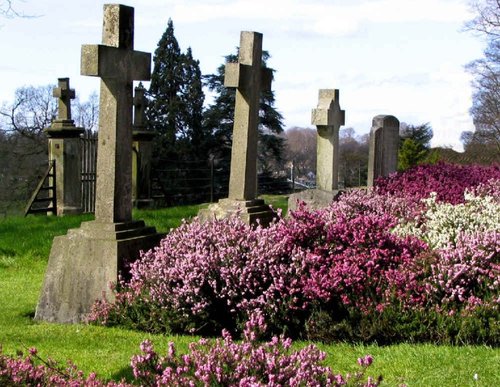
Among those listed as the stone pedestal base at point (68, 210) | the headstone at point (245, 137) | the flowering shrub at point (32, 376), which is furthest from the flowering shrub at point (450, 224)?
the stone pedestal base at point (68, 210)

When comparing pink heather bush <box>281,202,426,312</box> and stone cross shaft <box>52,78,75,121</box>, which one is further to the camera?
stone cross shaft <box>52,78,75,121</box>

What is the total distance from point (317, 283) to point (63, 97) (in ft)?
38.5

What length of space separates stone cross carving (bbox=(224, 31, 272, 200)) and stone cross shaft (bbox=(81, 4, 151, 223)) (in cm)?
213

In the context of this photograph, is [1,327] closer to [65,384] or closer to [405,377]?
[65,384]

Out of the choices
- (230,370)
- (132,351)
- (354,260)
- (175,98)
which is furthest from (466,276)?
(175,98)

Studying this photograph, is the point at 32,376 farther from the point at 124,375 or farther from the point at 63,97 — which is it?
the point at 63,97

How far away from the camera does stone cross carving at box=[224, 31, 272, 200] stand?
943 centimetres

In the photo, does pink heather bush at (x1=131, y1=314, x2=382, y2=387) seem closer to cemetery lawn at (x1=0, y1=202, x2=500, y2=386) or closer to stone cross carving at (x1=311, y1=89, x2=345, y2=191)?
cemetery lawn at (x1=0, y1=202, x2=500, y2=386)

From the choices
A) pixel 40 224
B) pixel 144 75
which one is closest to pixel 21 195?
pixel 40 224

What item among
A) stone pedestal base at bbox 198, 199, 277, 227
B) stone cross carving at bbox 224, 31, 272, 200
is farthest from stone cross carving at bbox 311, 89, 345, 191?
stone pedestal base at bbox 198, 199, 277, 227

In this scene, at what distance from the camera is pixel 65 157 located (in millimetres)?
15898

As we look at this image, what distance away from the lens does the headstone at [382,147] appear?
17.1m

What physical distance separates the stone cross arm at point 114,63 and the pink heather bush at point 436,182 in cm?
638

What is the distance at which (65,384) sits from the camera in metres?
3.58
